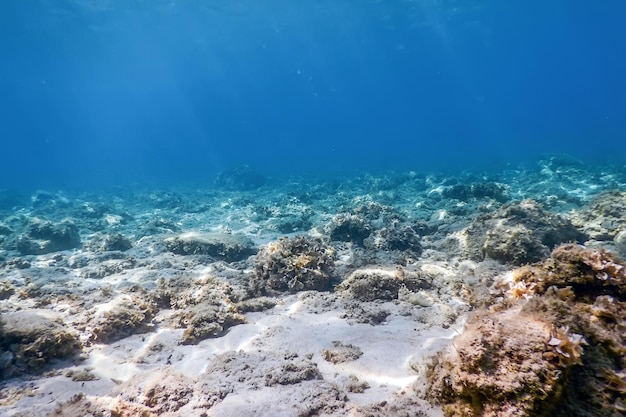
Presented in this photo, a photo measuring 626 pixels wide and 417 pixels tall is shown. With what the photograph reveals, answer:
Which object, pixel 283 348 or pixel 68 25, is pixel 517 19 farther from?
pixel 283 348

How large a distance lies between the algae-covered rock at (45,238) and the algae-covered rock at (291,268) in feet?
33.9

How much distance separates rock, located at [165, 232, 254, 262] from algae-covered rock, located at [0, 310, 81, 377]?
5.48 metres

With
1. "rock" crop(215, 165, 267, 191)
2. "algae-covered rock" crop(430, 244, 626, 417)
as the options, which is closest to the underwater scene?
"algae-covered rock" crop(430, 244, 626, 417)

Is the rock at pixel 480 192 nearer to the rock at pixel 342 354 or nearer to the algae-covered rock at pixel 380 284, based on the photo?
the algae-covered rock at pixel 380 284

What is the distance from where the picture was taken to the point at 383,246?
389 inches

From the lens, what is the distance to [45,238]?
43.6 ft

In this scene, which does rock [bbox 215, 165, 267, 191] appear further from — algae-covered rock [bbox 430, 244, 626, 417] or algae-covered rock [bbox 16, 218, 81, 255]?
algae-covered rock [bbox 430, 244, 626, 417]

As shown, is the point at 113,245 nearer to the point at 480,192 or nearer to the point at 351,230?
the point at 351,230

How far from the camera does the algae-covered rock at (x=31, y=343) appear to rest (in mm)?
4758

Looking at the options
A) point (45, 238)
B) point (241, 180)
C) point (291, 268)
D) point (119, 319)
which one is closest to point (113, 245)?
point (45, 238)

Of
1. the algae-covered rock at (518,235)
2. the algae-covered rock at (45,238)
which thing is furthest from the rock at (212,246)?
the algae-covered rock at (518,235)

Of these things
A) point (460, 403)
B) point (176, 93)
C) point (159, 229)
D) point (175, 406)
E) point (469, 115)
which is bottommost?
point (175, 406)

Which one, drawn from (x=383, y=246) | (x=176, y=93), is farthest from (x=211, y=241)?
(x=176, y=93)

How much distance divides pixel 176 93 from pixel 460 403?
20079 cm
